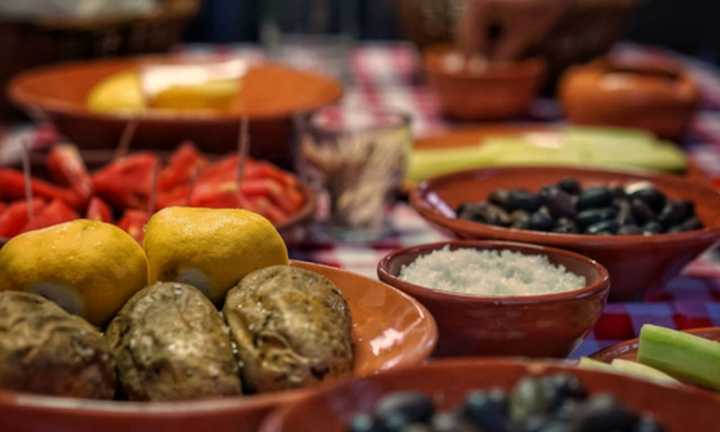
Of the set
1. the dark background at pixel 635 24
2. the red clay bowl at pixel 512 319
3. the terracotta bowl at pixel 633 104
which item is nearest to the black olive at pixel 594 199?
the red clay bowl at pixel 512 319

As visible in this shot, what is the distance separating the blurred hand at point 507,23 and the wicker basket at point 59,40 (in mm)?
611

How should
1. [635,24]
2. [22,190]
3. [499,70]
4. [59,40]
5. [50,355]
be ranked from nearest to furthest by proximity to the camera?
[50,355], [22,190], [59,40], [499,70], [635,24]

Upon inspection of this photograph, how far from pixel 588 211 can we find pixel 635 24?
3.32m

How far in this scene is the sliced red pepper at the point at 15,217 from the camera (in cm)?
117

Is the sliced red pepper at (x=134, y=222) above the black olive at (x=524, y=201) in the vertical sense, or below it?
below

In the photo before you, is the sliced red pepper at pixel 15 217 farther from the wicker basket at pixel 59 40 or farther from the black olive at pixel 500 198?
the wicker basket at pixel 59 40

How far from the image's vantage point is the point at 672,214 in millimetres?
1178

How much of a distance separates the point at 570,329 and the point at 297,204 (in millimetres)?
488

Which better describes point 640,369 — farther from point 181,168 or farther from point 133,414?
point 181,168

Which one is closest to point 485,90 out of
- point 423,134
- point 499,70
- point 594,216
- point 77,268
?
point 499,70

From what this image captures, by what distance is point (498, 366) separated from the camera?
2.16 ft

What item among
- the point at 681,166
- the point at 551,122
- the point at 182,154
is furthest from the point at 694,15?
the point at 182,154

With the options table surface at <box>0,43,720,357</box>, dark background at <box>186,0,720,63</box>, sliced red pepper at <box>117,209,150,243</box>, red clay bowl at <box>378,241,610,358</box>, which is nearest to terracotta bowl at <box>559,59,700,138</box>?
table surface at <box>0,43,720,357</box>

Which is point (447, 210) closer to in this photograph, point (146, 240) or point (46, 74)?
point (146, 240)
